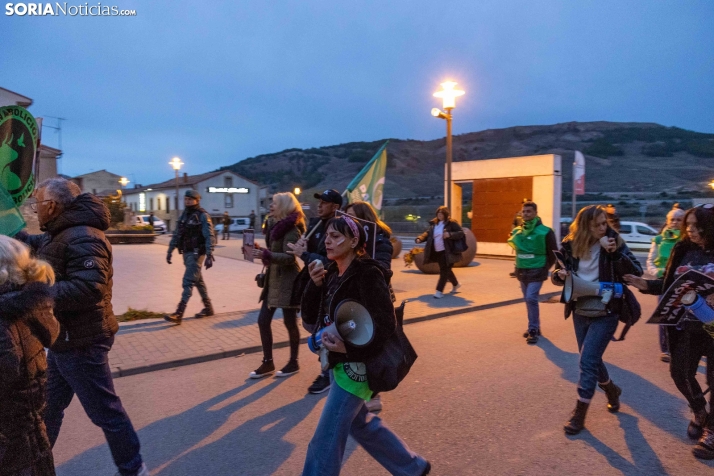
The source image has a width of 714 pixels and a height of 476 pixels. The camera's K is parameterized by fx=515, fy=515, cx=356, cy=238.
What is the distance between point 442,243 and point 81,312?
7260 mm

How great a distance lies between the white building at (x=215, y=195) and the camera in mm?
59594

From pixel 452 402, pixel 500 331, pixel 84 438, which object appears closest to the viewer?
pixel 84 438

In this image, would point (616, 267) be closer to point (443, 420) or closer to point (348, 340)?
point (443, 420)

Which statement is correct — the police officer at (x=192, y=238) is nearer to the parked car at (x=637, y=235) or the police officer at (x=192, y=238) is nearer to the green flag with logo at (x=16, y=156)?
the green flag with logo at (x=16, y=156)

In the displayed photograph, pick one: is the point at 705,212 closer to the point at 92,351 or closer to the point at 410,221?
the point at 92,351

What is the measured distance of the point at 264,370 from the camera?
17.5 ft

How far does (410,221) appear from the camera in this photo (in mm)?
41188

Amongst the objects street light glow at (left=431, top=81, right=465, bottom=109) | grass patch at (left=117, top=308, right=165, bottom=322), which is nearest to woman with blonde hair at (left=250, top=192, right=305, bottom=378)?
grass patch at (left=117, top=308, right=165, bottom=322)

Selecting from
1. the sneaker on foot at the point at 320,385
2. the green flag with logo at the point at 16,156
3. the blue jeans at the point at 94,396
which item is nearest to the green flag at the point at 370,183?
the sneaker on foot at the point at 320,385

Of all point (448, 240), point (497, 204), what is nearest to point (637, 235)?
point (497, 204)

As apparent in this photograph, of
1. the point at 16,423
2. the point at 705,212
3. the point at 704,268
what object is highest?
the point at 705,212

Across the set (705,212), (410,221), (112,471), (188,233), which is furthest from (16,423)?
(410,221)

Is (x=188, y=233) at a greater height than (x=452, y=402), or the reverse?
(x=188, y=233)

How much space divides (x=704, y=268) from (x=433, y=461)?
7.43ft
